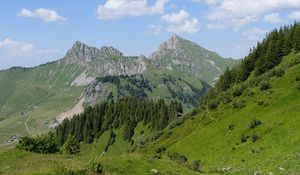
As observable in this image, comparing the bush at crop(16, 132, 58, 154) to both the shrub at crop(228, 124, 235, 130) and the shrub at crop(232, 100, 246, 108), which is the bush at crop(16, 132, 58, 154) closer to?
the shrub at crop(228, 124, 235, 130)

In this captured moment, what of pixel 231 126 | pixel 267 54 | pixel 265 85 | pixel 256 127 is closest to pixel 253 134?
pixel 256 127

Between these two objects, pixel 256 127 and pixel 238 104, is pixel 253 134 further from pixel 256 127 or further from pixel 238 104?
pixel 238 104

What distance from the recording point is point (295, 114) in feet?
190

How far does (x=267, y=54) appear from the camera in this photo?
364 feet

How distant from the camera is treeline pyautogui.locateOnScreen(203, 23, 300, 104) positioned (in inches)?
4326

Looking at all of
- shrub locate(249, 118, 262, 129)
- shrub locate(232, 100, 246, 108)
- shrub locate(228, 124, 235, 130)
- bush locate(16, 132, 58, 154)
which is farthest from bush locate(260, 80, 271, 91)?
bush locate(16, 132, 58, 154)

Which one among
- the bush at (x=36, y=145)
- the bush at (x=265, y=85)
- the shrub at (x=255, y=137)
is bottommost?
the shrub at (x=255, y=137)

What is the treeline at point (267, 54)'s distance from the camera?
360 ft

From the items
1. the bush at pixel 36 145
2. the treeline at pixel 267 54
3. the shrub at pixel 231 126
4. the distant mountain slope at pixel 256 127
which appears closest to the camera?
the distant mountain slope at pixel 256 127

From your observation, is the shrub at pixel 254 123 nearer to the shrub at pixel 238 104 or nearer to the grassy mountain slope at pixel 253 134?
the grassy mountain slope at pixel 253 134

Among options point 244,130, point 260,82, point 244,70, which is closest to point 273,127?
point 244,130

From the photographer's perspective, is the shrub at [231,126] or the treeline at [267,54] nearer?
the shrub at [231,126]

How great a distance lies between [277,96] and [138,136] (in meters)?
131

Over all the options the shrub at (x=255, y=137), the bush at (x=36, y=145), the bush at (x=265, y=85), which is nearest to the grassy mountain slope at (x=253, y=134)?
the shrub at (x=255, y=137)
